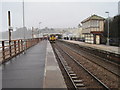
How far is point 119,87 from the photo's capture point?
7.79m

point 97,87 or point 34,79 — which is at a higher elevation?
point 34,79

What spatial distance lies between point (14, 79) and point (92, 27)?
1202 inches

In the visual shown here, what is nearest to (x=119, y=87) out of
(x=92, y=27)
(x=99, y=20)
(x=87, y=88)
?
(x=87, y=88)

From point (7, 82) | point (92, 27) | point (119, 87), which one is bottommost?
point (119, 87)

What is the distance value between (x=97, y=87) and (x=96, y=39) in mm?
24716

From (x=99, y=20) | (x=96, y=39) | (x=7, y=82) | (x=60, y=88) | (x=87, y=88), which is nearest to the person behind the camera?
(x=60, y=88)

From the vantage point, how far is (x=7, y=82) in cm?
655

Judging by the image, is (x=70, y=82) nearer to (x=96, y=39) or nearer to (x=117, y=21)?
(x=96, y=39)

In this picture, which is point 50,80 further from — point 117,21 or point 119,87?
point 117,21

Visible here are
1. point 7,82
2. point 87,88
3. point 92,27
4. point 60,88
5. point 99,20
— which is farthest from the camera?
point 99,20

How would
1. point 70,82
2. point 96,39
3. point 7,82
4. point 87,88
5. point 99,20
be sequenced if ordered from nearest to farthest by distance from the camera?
point 7,82 < point 87,88 < point 70,82 < point 96,39 < point 99,20

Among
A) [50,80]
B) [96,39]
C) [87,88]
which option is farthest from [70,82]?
[96,39]

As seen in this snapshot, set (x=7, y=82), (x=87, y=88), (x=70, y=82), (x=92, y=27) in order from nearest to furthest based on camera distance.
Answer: (x=7, y=82) → (x=87, y=88) → (x=70, y=82) → (x=92, y=27)

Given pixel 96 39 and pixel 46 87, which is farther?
pixel 96 39
